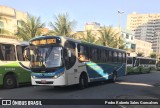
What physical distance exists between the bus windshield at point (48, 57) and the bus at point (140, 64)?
31.2 metres

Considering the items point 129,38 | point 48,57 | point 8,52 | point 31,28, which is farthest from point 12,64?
point 129,38

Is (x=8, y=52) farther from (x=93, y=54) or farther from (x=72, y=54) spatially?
(x=93, y=54)

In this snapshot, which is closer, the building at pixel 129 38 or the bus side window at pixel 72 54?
the bus side window at pixel 72 54

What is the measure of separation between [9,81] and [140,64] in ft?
124

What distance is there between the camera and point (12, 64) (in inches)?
800

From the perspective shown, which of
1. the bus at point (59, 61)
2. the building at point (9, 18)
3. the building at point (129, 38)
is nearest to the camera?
the bus at point (59, 61)

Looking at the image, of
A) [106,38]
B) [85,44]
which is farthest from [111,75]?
[106,38]

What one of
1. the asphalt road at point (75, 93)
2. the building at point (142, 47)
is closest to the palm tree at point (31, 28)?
the asphalt road at point (75, 93)

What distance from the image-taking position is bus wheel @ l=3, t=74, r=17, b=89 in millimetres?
19922

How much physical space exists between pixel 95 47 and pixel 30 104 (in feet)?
38.3

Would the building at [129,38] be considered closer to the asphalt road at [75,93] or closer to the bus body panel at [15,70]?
the bus body panel at [15,70]

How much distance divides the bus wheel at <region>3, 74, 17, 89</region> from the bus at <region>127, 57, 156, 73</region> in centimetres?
2941

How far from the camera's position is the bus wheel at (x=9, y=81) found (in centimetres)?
1992

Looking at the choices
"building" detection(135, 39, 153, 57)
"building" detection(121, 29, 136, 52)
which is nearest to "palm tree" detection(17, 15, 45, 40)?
"building" detection(121, 29, 136, 52)
